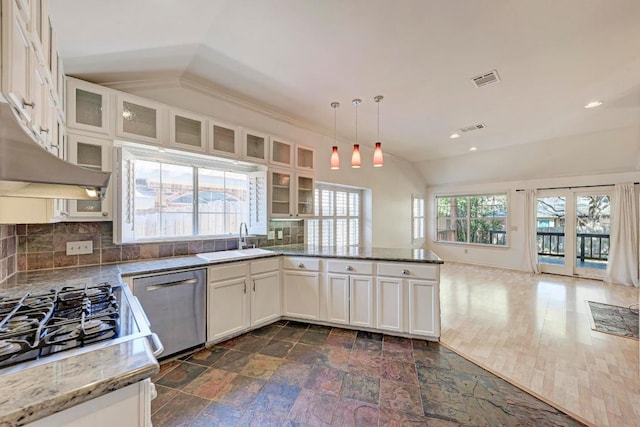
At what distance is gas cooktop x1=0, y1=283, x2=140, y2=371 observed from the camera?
2.91 feet

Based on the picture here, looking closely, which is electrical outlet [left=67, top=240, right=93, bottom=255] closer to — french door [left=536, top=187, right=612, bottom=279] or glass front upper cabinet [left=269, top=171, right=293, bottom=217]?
glass front upper cabinet [left=269, top=171, right=293, bottom=217]

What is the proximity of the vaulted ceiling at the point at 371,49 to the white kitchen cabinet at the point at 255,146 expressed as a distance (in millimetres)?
495

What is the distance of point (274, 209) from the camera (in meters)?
3.54

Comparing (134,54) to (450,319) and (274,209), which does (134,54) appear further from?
(450,319)

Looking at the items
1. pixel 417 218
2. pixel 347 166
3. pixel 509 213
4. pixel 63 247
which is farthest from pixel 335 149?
pixel 509 213

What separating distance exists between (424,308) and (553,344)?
143 cm

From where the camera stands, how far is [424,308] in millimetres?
2762

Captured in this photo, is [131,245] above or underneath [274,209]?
underneath

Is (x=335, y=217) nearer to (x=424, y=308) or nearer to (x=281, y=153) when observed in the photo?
(x=281, y=153)

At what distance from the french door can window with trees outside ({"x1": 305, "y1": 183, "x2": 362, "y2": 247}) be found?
4.38 meters

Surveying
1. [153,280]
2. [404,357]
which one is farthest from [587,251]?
[153,280]

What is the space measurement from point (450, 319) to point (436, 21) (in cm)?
329

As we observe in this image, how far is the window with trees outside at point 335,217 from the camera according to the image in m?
4.72

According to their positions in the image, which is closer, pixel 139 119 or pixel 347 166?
pixel 139 119
